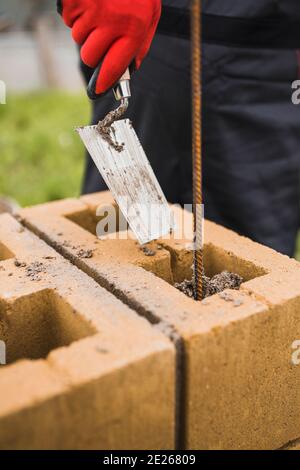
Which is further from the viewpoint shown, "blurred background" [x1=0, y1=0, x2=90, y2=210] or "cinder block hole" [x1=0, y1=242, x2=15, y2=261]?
"blurred background" [x1=0, y1=0, x2=90, y2=210]

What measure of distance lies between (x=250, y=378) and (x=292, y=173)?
1491mm

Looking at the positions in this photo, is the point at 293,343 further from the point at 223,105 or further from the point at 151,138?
the point at 151,138

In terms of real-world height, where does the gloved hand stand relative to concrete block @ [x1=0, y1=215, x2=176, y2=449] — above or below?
above

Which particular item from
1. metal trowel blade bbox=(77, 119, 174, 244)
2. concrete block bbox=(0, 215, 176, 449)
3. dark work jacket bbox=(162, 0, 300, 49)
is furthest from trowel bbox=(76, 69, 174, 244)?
dark work jacket bbox=(162, 0, 300, 49)

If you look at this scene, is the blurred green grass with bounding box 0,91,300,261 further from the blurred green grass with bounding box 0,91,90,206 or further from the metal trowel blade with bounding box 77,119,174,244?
the metal trowel blade with bounding box 77,119,174,244

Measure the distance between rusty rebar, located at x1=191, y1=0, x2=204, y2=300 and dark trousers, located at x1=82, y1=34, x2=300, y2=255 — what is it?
1069 millimetres

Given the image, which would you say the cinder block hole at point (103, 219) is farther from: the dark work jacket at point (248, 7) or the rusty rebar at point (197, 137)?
the dark work jacket at point (248, 7)

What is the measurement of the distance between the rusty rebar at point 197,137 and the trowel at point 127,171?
16 cm

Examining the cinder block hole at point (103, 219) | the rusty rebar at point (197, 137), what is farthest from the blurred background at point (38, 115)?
the rusty rebar at point (197, 137)

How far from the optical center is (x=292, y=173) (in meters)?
2.70

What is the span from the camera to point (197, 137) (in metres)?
1.39

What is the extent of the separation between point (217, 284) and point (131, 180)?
1.19 ft

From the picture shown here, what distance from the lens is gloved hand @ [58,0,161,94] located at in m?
1.65

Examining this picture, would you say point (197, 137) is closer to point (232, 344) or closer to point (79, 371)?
point (232, 344)
